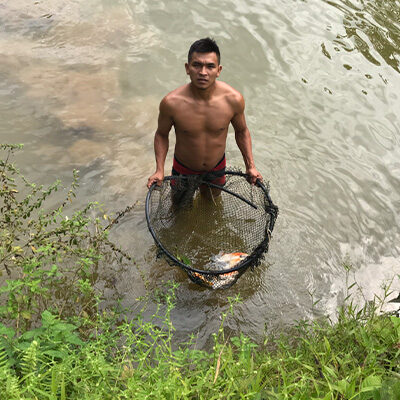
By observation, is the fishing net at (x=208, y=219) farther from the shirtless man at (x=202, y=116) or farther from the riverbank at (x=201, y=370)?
the riverbank at (x=201, y=370)

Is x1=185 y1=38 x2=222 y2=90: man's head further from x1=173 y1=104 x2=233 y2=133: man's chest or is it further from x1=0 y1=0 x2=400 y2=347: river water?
x1=0 y1=0 x2=400 y2=347: river water

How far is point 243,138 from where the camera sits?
428 centimetres

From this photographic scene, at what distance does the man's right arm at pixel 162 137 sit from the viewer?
3919 mm

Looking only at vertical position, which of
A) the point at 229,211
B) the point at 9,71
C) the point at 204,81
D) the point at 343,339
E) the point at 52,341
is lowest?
the point at 9,71

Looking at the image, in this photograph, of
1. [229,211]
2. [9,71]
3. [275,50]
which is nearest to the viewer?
[229,211]

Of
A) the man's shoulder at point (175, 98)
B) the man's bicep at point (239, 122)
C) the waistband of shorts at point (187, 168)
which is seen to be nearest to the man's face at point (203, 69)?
the man's shoulder at point (175, 98)

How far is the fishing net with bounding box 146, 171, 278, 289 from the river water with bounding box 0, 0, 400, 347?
255 millimetres

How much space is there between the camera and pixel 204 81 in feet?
12.3

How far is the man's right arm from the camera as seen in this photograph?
3.92 meters

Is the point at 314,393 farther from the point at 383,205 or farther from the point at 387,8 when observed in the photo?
the point at 387,8

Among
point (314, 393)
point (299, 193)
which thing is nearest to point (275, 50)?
point (299, 193)

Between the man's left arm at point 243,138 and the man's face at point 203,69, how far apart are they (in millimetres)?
387

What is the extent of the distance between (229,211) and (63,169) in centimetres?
199

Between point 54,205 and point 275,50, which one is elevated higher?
point 275,50
